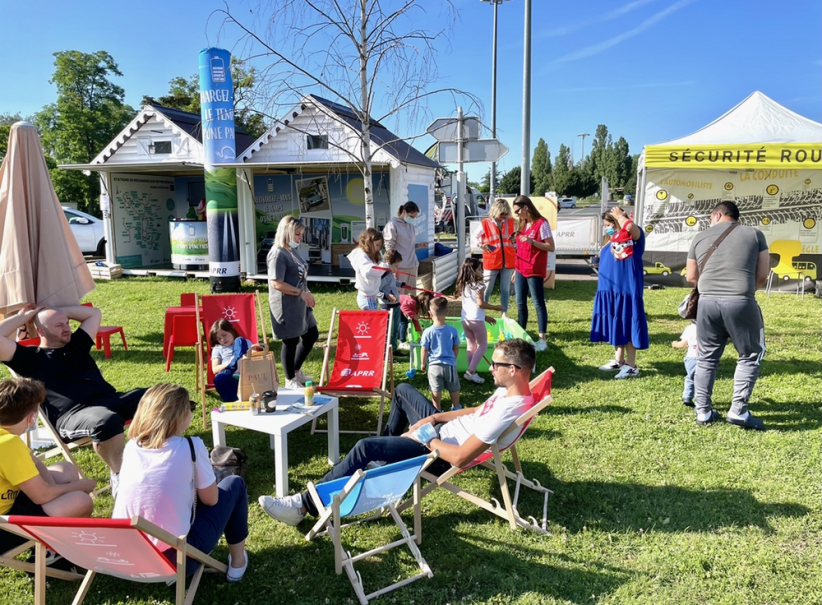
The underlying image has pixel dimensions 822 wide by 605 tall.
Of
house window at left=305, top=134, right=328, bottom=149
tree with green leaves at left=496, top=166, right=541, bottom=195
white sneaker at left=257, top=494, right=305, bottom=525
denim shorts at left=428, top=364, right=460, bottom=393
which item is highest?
tree with green leaves at left=496, top=166, right=541, bottom=195

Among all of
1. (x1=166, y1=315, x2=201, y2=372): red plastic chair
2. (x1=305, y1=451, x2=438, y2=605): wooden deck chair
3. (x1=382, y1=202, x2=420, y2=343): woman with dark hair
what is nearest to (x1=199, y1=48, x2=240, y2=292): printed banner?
(x1=166, y1=315, x2=201, y2=372): red plastic chair

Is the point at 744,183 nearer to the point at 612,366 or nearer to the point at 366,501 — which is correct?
the point at 612,366

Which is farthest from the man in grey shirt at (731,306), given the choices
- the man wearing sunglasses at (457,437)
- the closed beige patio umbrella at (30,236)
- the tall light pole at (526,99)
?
the tall light pole at (526,99)

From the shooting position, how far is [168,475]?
2.48m

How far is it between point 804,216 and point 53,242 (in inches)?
520

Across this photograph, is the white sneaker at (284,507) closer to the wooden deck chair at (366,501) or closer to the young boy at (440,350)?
the wooden deck chair at (366,501)

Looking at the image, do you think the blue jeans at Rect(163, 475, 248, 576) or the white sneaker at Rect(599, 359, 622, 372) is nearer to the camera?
the blue jeans at Rect(163, 475, 248, 576)

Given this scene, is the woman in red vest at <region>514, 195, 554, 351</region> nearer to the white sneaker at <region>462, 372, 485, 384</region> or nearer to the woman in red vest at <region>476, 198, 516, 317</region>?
the woman in red vest at <region>476, 198, 516, 317</region>

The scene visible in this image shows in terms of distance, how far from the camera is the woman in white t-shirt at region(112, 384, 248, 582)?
8.09 ft

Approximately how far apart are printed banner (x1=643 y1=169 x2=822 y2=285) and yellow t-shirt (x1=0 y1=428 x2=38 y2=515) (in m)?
11.9

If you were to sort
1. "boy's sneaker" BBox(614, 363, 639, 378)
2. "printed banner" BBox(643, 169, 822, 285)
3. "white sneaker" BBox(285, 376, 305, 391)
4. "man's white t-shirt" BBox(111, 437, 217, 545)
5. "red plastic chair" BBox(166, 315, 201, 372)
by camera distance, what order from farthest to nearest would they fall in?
1. "printed banner" BBox(643, 169, 822, 285)
2. "red plastic chair" BBox(166, 315, 201, 372)
3. "boy's sneaker" BBox(614, 363, 639, 378)
4. "white sneaker" BBox(285, 376, 305, 391)
5. "man's white t-shirt" BBox(111, 437, 217, 545)

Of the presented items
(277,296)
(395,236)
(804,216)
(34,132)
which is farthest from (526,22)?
(34,132)

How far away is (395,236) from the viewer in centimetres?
771

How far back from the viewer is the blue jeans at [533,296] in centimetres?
705
